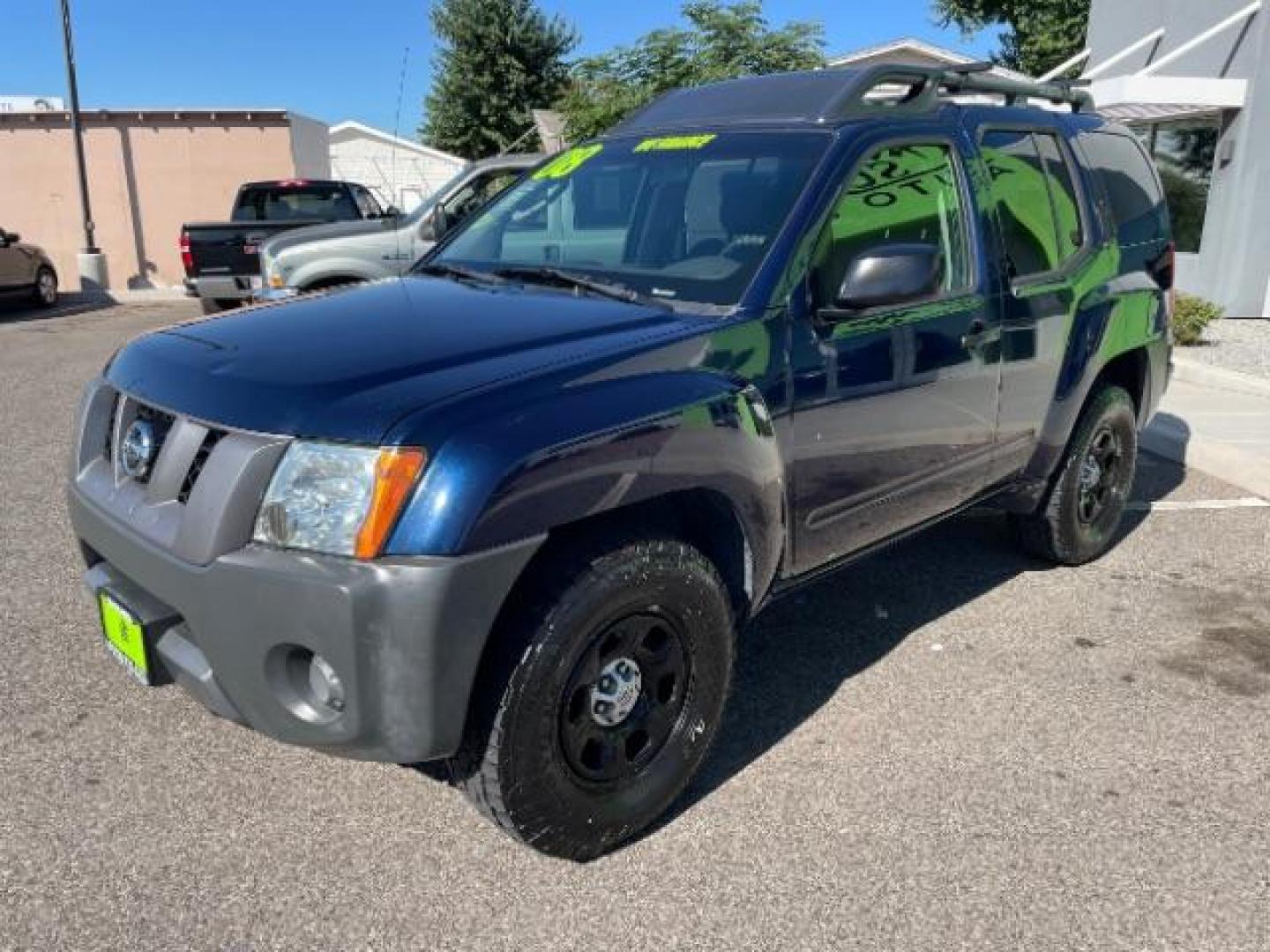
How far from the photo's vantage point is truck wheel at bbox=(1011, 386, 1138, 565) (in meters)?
4.50

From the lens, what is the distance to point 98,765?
9.96 feet

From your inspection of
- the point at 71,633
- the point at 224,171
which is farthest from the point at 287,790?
the point at 224,171

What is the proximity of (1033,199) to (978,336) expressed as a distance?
0.85m

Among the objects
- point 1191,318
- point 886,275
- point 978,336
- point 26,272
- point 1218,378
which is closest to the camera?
point 886,275

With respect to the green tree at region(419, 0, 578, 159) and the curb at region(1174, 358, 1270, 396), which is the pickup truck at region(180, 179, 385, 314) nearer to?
the curb at region(1174, 358, 1270, 396)

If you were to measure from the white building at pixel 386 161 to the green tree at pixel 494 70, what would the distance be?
7.37ft

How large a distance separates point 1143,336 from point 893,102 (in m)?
1.78

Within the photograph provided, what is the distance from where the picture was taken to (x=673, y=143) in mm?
3688

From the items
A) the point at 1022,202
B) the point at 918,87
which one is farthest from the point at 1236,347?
the point at 918,87

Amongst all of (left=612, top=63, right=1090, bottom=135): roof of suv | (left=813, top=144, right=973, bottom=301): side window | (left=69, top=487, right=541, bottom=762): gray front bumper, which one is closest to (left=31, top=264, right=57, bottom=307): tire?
(left=612, top=63, right=1090, bottom=135): roof of suv

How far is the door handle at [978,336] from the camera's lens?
3.58m

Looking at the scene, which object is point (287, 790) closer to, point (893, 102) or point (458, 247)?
point (458, 247)

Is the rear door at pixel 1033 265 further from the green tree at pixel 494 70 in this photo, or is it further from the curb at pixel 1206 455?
the green tree at pixel 494 70

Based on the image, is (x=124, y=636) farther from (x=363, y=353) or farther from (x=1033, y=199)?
(x=1033, y=199)
